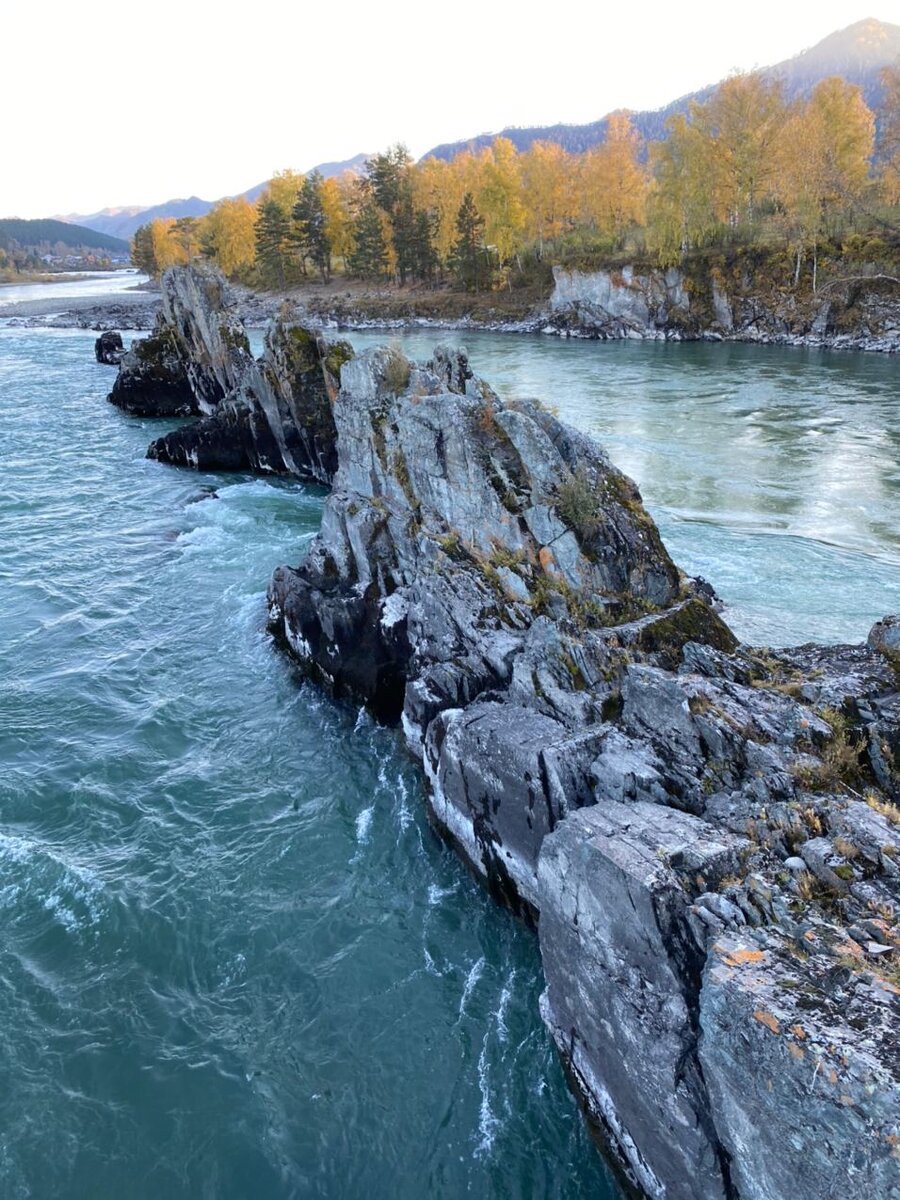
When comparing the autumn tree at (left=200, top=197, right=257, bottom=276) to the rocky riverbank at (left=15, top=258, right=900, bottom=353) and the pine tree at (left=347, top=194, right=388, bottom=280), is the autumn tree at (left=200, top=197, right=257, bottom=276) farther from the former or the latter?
the pine tree at (left=347, top=194, right=388, bottom=280)

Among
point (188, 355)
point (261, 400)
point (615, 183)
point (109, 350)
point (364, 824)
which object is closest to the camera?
point (364, 824)

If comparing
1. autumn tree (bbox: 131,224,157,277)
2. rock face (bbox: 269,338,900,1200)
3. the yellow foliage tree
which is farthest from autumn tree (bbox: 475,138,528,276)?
autumn tree (bbox: 131,224,157,277)

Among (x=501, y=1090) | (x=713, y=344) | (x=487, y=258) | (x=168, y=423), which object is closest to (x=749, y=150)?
(x=713, y=344)

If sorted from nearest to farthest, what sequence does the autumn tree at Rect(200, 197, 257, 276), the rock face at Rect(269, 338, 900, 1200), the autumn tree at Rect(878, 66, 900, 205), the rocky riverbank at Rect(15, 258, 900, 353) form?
the rock face at Rect(269, 338, 900, 1200) < the autumn tree at Rect(878, 66, 900, 205) < the rocky riverbank at Rect(15, 258, 900, 353) < the autumn tree at Rect(200, 197, 257, 276)

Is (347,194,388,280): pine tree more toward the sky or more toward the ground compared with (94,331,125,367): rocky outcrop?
more toward the sky

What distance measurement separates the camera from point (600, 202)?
9562 centimetres

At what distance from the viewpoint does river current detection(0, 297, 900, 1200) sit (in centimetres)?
1041

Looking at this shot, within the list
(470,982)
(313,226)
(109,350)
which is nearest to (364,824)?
(470,982)

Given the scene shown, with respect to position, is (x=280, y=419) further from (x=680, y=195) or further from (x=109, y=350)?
(x=680, y=195)

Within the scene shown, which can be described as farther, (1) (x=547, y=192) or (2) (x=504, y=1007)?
(1) (x=547, y=192)

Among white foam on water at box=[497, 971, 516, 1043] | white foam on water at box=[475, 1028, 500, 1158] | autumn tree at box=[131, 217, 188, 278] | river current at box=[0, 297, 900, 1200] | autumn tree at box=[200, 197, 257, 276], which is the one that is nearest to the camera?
white foam on water at box=[475, 1028, 500, 1158]

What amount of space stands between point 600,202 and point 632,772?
10148 centimetres

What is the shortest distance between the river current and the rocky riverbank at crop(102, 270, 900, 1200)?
1249 mm

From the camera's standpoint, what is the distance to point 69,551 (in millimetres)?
31500
